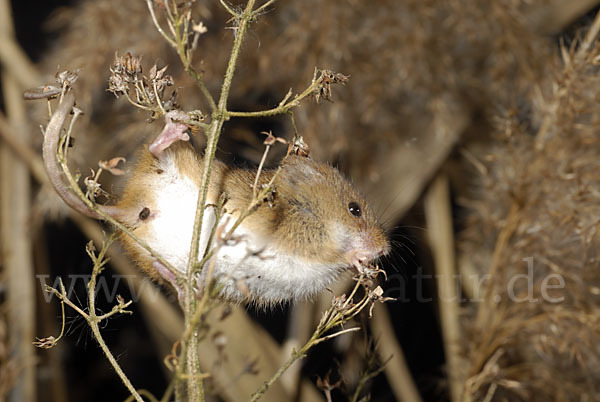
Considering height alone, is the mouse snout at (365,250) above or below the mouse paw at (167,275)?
above

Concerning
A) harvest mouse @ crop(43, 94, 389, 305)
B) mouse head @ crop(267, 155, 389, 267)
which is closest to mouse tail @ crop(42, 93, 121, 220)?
harvest mouse @ crop(43, 94, 389, 305)

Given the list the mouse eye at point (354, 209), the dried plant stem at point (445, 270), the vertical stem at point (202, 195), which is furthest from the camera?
the dried plant stem at point (445, 270)

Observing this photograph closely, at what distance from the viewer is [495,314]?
0.86m

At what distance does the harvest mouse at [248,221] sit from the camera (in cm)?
39

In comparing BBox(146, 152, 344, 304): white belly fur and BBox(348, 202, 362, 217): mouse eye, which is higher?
BBox(348, 202, 362, 217): mouse eye

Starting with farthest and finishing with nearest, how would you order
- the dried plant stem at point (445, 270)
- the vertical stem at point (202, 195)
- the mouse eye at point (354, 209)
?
the dried plant stem at point (445, 270) < the mouse eye at point (354, 209) < the vertical stem at point (202, 195)

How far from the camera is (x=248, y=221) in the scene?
1.32 ft

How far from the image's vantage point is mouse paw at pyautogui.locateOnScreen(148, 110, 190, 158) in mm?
380

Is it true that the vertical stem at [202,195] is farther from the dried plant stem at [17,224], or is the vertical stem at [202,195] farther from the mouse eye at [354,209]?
the dried plant stem at [17,224]

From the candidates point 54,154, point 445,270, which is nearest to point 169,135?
point 54,154

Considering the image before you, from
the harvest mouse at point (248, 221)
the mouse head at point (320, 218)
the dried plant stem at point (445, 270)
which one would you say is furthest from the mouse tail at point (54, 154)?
the dried plant stem at point (445, 270)

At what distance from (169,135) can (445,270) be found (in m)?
0.94

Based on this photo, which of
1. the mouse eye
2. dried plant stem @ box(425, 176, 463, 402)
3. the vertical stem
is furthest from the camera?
dried plant stem @ box(425, 176, 463, 402)

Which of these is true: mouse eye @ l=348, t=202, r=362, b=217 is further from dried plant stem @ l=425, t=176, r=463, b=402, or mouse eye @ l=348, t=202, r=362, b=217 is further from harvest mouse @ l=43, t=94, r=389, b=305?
dried plant stem @ l=425, t=176, r=463, b=402
